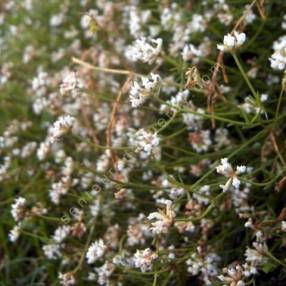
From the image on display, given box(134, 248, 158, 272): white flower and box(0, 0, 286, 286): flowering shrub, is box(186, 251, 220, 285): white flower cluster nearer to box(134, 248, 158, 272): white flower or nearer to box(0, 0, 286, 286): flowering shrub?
box(0, 0, 286, 286): flowering shrub

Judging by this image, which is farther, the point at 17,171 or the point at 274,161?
the point at 17,171

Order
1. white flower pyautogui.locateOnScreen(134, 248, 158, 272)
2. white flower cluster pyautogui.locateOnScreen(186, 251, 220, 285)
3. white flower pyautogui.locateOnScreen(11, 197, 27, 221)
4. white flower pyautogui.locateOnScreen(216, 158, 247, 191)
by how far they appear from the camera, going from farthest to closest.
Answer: white flower pyautogui.locateOnScreen(11, 197, 27, 221) < white flower cluster pyautogui.locateOnScreen(186, 251, 220, 285) < white flower pyautogui.locateOnScreen(134, 248, 158, 272) < white flower pyautogui.locateOnScreen(216, 158, 247, 191)

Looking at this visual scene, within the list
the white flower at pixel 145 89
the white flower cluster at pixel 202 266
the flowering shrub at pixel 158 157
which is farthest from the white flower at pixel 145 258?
the white flower at pixel 145 89

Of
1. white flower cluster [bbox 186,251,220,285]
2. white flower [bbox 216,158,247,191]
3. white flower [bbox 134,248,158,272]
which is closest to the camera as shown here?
white flower [bbox 216,158,247,191]

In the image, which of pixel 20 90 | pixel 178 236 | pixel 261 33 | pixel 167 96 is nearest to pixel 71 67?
pixel 20 90

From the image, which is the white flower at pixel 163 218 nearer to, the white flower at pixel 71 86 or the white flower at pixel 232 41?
the white flower at pixel 232 41

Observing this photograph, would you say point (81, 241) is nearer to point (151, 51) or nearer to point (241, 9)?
point (151, 51)

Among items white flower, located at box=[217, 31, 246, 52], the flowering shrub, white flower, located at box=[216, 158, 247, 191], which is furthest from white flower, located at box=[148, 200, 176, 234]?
white flower, located at box=[217, 31, 246, 52]

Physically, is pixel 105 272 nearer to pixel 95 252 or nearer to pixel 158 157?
pixel 95 252
